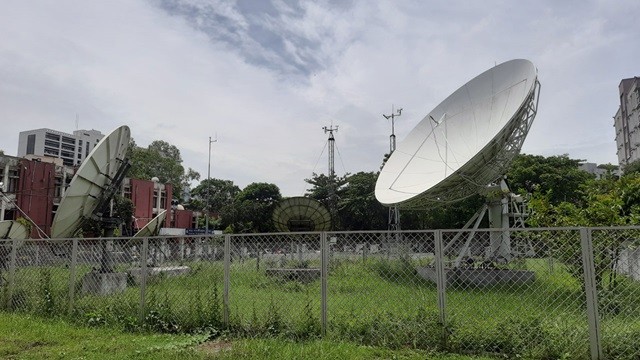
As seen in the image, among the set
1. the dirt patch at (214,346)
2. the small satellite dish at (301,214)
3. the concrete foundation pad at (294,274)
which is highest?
the small satellite dish at (301,214)

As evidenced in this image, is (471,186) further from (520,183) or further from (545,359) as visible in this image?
(520,183)

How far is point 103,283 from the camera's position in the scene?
1012 centimetres

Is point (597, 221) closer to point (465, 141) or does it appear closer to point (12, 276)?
point (465, 141)

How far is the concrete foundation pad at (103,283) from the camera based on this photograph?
9023 millimetres

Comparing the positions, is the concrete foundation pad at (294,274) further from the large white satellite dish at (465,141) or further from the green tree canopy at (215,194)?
the green tree canopy at (215,194)

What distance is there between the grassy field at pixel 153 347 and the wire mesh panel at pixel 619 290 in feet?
5.51

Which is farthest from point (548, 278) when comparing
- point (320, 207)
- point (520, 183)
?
point (520, 183)

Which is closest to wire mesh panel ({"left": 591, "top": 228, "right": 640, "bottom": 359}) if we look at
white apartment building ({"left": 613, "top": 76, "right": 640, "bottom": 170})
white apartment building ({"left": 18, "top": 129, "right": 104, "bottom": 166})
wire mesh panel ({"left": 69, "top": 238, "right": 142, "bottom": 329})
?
wire mesh panel ({"left": 69, "top": 238, "right": 142, "bottom": 329})

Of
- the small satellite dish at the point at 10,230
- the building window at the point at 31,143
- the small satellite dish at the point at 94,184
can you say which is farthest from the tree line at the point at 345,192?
the building window at the point at 31,143

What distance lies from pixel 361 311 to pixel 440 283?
1.47 metres

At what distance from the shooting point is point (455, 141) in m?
16.2

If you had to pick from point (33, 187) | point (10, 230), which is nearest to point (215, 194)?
point (33, 187)

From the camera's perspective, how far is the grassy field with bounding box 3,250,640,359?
557cm

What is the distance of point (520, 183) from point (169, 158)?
44.0 m
